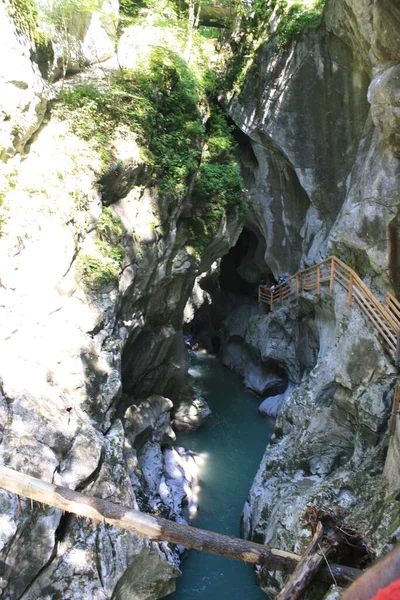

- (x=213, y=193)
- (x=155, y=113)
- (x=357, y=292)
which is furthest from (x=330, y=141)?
(x=357, y=292)

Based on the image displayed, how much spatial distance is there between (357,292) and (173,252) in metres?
5.15

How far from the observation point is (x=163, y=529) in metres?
4.25

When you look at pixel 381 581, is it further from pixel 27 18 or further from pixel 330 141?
pixel 330 141

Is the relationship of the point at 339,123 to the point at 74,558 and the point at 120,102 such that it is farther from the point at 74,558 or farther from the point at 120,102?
the point at 74,558

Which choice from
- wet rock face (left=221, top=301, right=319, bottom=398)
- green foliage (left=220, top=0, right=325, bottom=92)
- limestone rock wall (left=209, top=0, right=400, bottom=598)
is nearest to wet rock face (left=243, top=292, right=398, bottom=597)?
limestone rock wall (left=209, top=0, right=400, bottom=598)

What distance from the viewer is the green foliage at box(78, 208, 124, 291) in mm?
8703

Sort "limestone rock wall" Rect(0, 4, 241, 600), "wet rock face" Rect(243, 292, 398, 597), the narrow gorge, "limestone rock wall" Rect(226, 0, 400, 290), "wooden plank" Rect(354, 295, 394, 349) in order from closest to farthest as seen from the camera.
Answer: "limestone rock wall" Rect(0, 4, 241, 600) < the narrow gorge < "wet rock face" Rect(243, 292, 398, 597) < "wooden plank" Rect(354, 295, 394, 349) < "limestone rock wall" Rect(226, 0, 400, 290)

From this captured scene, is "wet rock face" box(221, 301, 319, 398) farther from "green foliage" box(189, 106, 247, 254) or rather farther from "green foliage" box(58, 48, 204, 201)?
"green foliage" box(58, 48, 204, 201)

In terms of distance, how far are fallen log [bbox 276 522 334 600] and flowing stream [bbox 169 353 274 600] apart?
6.97 meters

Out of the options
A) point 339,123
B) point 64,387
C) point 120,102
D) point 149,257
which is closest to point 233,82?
point 339,123

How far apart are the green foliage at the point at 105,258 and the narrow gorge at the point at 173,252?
5cm

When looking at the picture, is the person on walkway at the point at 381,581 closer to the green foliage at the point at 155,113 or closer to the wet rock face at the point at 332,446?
the wet rock face at the point at 332,446

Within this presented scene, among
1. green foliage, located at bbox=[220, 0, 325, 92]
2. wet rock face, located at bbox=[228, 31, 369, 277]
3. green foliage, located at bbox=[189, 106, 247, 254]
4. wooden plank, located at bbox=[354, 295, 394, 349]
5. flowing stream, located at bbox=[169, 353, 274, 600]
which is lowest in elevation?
flowing stream, located at bbox=[169, 353, 274, 600]

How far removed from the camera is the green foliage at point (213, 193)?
12938 mm
